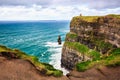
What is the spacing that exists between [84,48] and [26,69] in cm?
5084

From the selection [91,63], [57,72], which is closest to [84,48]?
[91,63]

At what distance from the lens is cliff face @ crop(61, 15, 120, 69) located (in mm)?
70438

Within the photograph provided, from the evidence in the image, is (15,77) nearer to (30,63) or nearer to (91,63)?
(30,63)

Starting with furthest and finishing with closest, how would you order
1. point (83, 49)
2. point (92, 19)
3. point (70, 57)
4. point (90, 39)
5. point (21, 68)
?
point (92, 19), point (90, 39), point (70, 57), point (83, 49), point (21, 68)

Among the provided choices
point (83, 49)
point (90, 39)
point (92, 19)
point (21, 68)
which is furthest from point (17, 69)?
point (92, 19)

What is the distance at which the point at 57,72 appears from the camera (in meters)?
29.1

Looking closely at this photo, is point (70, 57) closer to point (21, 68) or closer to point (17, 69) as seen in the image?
point (21, 68)

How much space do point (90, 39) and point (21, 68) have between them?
54.5 meters

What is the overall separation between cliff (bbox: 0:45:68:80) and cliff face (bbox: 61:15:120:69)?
40.3 m

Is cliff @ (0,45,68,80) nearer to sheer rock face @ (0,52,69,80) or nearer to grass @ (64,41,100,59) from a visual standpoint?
sheer rock face @ (0,52,69,80)

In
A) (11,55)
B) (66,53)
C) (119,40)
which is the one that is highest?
(11,55)

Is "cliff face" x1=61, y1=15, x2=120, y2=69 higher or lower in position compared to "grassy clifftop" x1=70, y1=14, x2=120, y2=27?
lower

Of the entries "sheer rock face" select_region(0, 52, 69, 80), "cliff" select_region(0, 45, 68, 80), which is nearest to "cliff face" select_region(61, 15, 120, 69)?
"cliff" select_region(0, 45, 68, 80)

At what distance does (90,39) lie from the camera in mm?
80062
